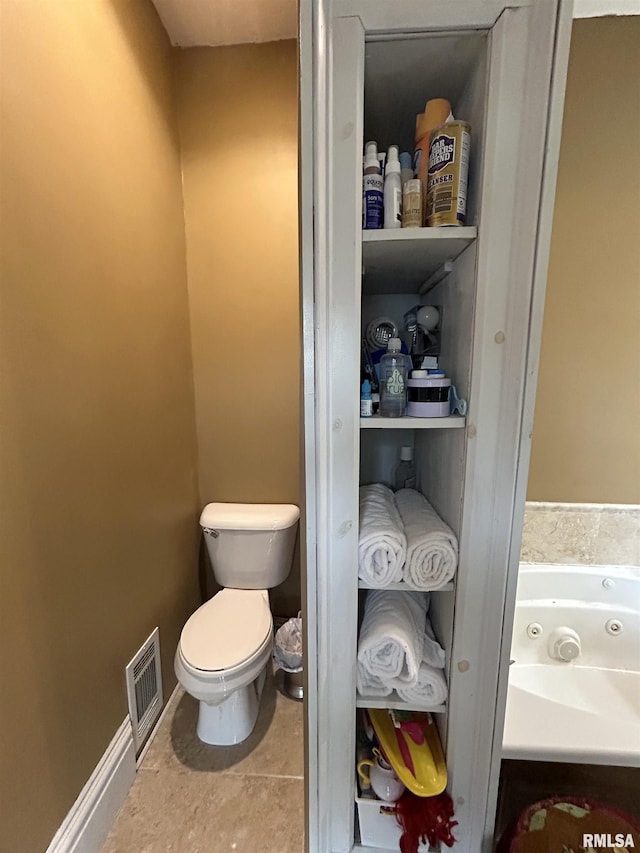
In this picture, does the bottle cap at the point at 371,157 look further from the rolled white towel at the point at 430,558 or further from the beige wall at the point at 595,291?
the beige wall at the point at 595,291

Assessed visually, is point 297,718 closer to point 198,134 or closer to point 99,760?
point 99,760

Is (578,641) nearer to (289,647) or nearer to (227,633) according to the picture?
(289,647)

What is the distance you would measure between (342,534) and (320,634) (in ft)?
0.76

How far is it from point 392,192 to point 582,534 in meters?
1.47

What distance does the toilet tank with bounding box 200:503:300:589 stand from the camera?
1739mm

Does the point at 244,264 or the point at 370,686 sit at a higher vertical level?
the point at 244,264

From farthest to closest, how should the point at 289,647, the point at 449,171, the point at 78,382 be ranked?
1. the point at 289,647
2. the point at 78,382
3. the point at 449,171

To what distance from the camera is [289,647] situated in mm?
1737

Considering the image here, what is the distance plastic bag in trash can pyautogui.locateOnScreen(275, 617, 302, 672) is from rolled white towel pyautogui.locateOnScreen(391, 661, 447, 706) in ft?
2.99

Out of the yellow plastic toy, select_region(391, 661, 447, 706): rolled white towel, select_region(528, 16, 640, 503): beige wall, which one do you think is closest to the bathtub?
select_region(528, 16, 640, 503): beige wall

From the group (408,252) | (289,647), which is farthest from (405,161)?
(289,647)

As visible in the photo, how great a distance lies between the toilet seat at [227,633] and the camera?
1.35 meters

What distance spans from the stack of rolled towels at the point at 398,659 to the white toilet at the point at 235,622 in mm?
643

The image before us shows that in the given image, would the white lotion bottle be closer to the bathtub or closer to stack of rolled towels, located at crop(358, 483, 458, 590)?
stack of rolled towels, located at crop(358, 483, 458, 590)
